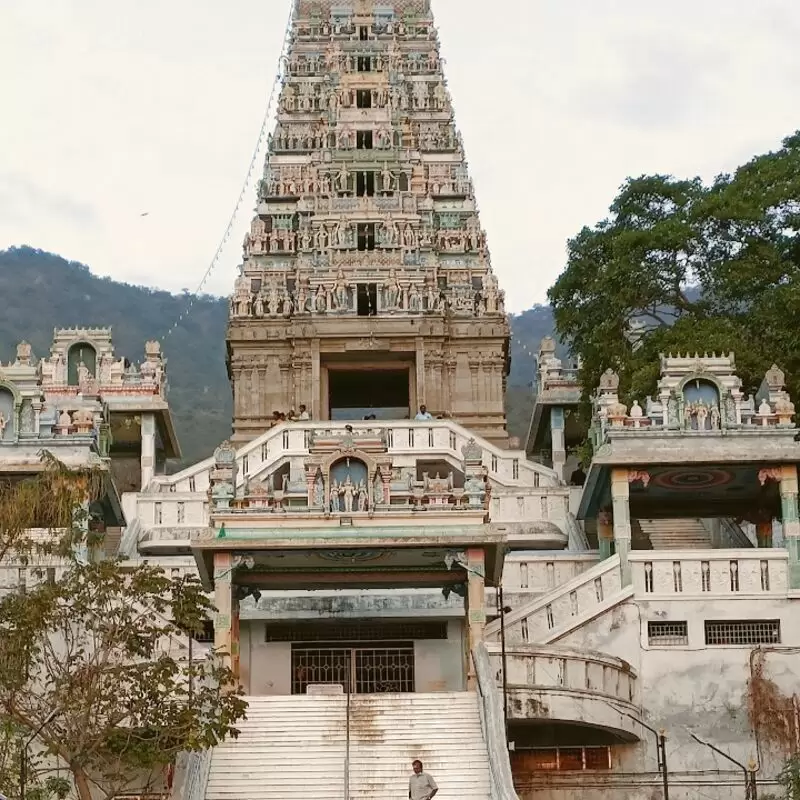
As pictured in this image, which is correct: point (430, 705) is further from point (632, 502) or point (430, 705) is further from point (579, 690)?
point (632, 502)

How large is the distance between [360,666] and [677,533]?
51.1 feet

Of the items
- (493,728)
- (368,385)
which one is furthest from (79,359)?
(493,728)

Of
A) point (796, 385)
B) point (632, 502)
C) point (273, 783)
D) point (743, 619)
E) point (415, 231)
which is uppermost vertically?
point (415, 231)

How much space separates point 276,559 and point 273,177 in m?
32.0

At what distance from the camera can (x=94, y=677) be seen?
101 feet

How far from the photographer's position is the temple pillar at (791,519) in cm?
4084

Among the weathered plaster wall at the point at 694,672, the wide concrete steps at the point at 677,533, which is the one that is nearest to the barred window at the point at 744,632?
the weathered plaster wall at the point at 694,672

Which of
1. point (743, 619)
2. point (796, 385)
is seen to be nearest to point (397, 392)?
point (796, 385)

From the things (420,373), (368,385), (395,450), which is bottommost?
(395,450)

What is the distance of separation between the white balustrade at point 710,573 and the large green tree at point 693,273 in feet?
30.4

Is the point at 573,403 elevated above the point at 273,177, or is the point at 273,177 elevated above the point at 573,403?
the point at 273,177

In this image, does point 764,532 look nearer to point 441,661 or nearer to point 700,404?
point 700,404

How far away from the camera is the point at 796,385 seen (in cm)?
4803

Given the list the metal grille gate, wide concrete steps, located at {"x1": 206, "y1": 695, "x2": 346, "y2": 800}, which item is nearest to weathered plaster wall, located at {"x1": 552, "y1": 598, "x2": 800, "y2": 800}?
the metal grille gate
